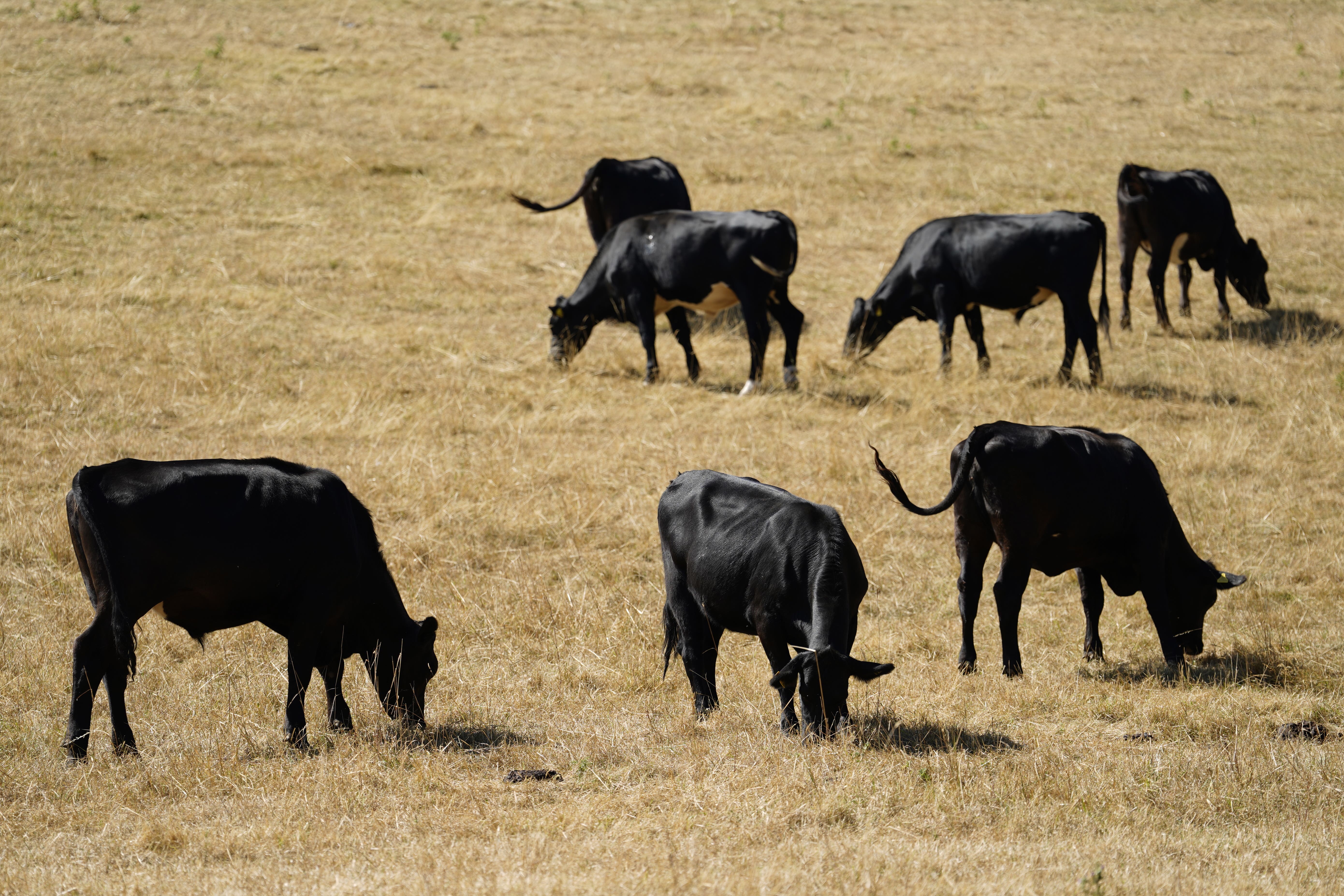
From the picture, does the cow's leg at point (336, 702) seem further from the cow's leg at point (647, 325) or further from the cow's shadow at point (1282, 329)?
the cow's shadow at point (1282, 329)

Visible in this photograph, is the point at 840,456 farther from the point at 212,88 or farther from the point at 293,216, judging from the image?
the point at 212,88

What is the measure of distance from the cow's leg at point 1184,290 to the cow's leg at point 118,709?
47.4 ft

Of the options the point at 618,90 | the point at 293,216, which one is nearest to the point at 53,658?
the point at 293,216

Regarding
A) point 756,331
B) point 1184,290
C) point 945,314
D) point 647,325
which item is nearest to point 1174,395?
point 945,314

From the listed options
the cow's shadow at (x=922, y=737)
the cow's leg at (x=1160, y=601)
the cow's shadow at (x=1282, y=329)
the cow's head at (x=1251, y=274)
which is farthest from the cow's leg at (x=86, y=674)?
the cow's head at (x=1251, y=274)

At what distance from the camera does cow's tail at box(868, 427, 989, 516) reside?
23.1ft

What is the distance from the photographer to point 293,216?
18656 mm

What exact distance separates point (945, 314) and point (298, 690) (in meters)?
9.98

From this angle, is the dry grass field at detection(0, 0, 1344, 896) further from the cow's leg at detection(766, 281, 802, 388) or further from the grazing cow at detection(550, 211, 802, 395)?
the grazing cow at detection(550, 211, 802, 395)

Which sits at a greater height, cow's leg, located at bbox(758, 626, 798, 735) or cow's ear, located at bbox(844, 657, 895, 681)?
cow's ear, located at bbox(844, 657, 895, 681)

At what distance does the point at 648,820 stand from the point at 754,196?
16.2 metres

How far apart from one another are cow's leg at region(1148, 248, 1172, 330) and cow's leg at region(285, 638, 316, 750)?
12.8m

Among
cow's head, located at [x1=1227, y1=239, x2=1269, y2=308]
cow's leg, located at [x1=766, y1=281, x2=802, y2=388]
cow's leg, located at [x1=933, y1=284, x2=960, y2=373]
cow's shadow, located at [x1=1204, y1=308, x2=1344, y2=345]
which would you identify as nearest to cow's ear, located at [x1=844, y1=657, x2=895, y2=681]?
cow's leg, located at [x1=766, y1=281, x2=802, y2=388]

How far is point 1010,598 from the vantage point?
288 inches
